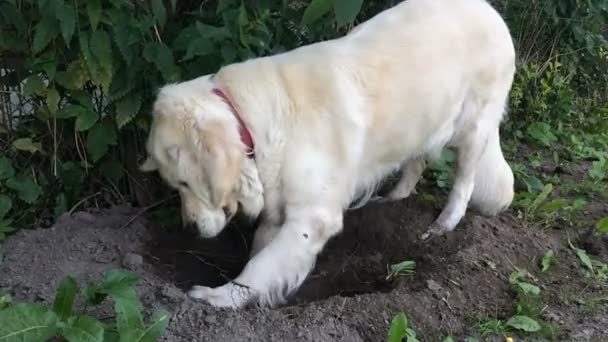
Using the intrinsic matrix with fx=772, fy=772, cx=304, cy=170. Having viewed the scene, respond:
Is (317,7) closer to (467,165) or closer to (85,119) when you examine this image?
(85,119)

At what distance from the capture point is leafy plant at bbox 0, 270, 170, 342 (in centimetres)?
267

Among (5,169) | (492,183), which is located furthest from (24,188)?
(492,183)

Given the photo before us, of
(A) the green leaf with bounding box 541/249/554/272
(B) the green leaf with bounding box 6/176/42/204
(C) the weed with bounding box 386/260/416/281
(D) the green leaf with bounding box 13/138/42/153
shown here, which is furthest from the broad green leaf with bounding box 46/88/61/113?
(A) the green leaf with bounding box 541/249/554/272

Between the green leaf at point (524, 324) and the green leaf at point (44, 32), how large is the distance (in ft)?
7.96

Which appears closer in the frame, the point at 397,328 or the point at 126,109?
the point at 397,328

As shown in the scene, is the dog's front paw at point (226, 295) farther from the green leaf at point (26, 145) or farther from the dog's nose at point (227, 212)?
the green leaf at point (26, 145)

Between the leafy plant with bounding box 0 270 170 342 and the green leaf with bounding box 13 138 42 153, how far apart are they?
1084 mm

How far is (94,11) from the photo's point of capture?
134 inches

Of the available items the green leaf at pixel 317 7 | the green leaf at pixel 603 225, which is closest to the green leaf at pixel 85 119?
the green leaf at pixel 317 7

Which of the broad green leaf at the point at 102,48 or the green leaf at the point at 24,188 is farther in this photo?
the green leaf at the point at 24,188

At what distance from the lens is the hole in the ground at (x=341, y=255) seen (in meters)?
3.81

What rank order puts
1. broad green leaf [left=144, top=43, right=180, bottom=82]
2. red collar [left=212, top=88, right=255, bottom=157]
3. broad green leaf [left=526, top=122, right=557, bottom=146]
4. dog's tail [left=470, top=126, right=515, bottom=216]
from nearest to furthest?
red collar [left=212, top=88, right=255, bottom=157] → broad green leaf [left=144, top=43, right=180, bottom=82] → dog's tail [left=470, top=126, right=515, bottom=216] → broad green leaf [left=526, top=122, right=557, bottom=146]

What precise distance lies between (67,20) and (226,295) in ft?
4.50

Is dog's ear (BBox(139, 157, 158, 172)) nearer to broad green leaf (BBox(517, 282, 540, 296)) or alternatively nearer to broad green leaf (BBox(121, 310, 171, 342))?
broad green leaf (BBox(121, 310, 171, 342))
